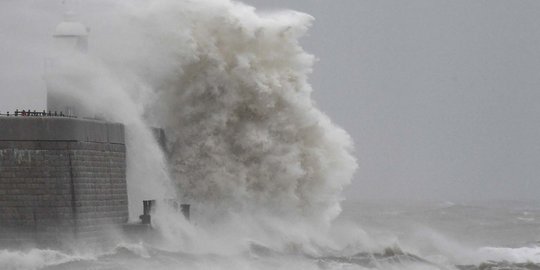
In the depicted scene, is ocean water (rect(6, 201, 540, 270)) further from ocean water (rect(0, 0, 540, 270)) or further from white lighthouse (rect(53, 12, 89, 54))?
white lighthouse (rect(53, 12, 89, 54))

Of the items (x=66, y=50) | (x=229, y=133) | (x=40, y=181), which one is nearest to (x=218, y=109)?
(x=229, y=133)

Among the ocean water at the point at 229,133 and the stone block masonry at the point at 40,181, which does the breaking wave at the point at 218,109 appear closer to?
the ocean water at the point at 229,133

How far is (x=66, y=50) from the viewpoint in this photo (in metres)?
36.2

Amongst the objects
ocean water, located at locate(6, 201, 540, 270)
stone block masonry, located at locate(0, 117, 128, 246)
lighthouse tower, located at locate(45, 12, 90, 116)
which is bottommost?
ocean water, located at locate(6, 201, 540, 270)

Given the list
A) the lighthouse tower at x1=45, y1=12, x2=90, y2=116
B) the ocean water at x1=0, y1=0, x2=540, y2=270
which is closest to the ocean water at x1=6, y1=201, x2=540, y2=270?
the ocean water at x1=0, y1=0, x2=540, y2=270

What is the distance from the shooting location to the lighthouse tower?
1340 inches

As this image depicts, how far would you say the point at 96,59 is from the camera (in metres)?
35.1

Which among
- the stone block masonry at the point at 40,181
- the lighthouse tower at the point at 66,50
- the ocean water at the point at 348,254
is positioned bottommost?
A: the ocean water at the point at 348,254

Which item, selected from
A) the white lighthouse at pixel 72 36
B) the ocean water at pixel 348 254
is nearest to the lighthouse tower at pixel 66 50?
the white lighthouse at pixel 72 36

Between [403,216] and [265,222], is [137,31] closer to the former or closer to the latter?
[265,222]

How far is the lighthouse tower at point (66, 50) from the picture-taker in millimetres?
34031

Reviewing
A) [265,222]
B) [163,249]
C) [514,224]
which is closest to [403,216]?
[514,224]

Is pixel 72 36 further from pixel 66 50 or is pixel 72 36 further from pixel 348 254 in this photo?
Result: pixel 348 254

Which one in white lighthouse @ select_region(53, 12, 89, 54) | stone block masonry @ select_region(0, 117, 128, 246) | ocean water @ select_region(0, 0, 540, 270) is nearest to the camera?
stone block masonry @ select_region(0, 117, 128, 246)
